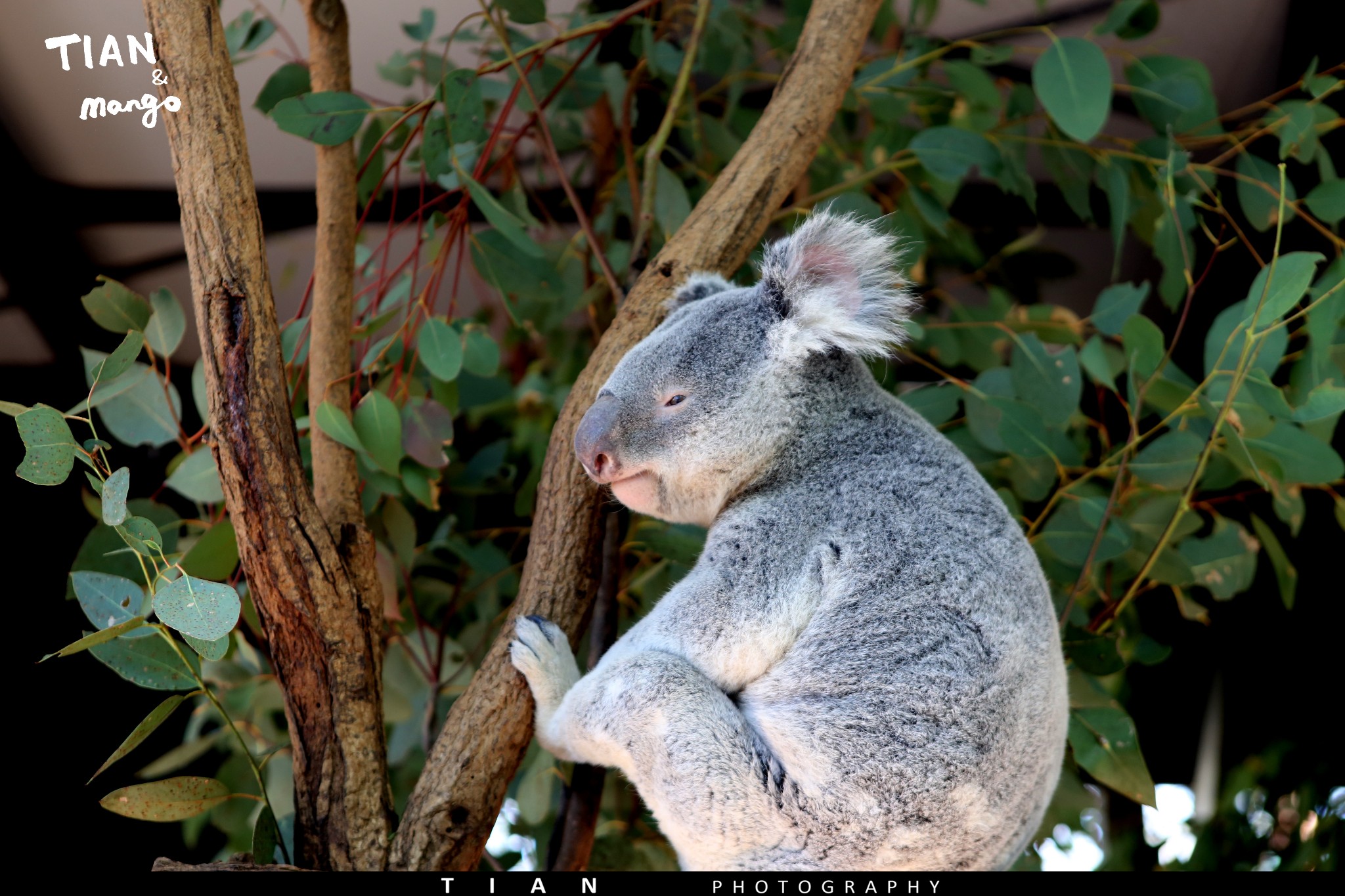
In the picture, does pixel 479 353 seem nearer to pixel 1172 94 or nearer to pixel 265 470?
pixel 265 470

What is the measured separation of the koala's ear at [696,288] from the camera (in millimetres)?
1668

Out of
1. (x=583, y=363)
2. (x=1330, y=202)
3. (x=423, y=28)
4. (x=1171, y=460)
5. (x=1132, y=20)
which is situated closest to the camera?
(x=1171, y=460)

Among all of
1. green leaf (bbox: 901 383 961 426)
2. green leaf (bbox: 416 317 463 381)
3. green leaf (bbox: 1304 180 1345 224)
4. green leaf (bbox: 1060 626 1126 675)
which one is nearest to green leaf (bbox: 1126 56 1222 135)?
green leaf (bbox: 1304 180 1345 224)

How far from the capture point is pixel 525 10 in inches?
73.3

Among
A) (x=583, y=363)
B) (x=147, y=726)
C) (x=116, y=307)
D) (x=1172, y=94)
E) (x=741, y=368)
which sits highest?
(x=1172, y=94)

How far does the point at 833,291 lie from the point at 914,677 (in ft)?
1.91

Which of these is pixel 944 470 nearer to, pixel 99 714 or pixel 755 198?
pixel 755 198

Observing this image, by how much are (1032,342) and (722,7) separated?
115cm

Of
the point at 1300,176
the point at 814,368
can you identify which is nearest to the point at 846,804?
the point at 814,368

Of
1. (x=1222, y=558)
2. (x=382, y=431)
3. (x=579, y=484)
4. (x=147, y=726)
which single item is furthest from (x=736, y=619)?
(x=1222, y=558)

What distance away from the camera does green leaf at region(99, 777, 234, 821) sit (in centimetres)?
129

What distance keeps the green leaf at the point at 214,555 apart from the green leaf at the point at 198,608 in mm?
400

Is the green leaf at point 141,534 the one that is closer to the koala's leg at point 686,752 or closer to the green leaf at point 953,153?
the koala's leg at point 686,752

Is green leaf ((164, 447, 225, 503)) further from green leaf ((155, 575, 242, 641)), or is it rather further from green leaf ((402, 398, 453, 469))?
green leaf ((155, 575, 242, 641))
